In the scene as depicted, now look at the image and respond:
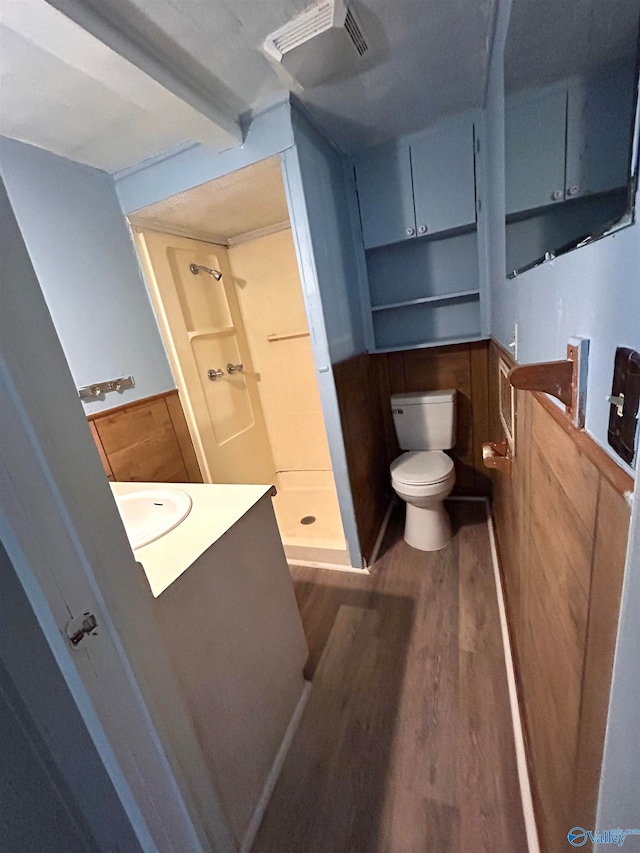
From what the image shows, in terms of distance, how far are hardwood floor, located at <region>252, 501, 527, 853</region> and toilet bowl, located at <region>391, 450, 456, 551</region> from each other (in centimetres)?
23

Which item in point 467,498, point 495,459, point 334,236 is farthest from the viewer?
point 467,498

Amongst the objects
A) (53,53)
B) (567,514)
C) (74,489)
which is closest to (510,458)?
(567,514)

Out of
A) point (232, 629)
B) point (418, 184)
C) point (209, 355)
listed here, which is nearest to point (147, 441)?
point (209, 355)

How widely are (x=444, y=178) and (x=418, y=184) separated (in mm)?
135

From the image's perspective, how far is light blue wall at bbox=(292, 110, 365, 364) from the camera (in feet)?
4.95

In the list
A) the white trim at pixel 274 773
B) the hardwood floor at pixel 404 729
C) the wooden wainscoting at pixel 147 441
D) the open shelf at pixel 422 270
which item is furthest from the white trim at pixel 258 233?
the white trim at pixel 274 773

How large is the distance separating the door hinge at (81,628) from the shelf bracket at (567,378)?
0.74m

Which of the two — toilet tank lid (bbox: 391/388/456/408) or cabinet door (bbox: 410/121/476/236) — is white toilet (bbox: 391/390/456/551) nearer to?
toilet tank lid (bbox: 391/388/456/408)

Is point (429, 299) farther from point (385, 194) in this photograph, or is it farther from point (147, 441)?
point (147, 441)

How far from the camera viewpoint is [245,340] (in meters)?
2.72

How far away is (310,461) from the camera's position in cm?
289

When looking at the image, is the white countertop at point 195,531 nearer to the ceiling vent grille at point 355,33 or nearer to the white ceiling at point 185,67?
the white ceiling at point 185,67

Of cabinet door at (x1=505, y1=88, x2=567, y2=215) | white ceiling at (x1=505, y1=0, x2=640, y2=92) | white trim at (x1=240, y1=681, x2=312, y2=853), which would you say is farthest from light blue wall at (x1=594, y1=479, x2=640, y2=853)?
white trim at (x1=240, y1=681, x2=312, y2=853)

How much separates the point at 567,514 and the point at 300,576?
1661 mm
